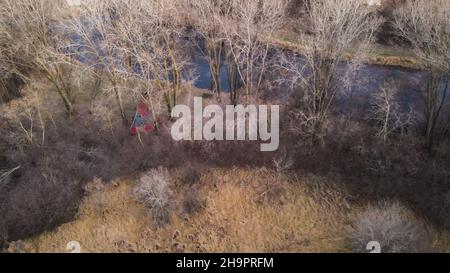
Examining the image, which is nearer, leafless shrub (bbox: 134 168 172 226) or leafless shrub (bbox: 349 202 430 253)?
leafless shrub (bbox: 349 202 430 253)

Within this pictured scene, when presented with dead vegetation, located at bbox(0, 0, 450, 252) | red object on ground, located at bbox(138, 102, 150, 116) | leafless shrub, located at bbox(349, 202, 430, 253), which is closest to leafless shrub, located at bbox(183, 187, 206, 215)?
dead vegetation, located at bbox(0, 0, 450, 252)

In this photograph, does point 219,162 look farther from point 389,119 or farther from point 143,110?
point 389,119

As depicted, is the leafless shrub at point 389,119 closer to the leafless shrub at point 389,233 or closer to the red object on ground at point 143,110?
the leafless shrub at point 389,233

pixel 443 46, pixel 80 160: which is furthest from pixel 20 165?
pixel 443 46

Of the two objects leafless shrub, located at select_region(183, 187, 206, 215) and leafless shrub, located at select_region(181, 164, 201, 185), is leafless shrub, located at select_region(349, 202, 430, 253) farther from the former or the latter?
→ leafless shrub, located at select_region(181, 164, 201, 185)

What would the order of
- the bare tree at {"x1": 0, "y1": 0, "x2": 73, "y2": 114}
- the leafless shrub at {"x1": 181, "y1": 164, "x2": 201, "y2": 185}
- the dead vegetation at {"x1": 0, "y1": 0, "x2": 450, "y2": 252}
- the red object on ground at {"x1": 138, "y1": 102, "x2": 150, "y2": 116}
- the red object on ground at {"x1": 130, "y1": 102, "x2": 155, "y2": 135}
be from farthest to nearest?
the red object on ground at {"x1": 138, "y1": 102, "x2": 150, "y2": 116}, the red object on ground at {"x1": 130, "y1": 102, "x2": 155, "y2": 135}, the bare tree at {"x1": 0, "y1": 0, "x2": 73, "y2": 114}, the leafless shrub at {"x1": 181, "y1": 164, "x2": 201, "y2": 185}, the dead vegetation at {"x1": 0, "y1": 0, "x2": 450, "y2": 252}

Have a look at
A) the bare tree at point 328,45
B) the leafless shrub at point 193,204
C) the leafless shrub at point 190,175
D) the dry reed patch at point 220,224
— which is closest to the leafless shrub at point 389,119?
the bare tree at point 328,45
